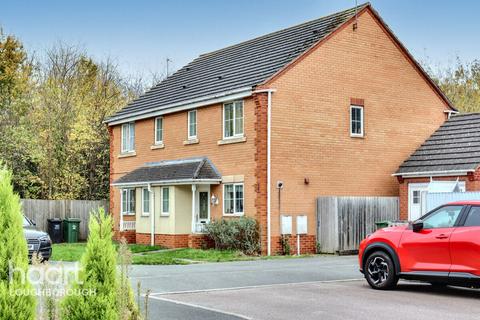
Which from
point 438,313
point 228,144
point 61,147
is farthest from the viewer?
point 61,147

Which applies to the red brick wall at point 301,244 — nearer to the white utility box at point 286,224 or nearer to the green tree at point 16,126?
the white utility box at point 286,224

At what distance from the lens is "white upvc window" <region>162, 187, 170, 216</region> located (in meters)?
29.0

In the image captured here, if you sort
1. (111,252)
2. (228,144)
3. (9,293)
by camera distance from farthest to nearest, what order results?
(228,144), (111,252), (9,293)

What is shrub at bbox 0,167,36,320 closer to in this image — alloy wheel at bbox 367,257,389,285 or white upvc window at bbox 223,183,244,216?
alloy wheel at bbox 367,257,389,285

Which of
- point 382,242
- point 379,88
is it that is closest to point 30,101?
point 379,88

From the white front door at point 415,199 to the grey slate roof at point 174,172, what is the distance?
281 inches

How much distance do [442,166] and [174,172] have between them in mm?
10081

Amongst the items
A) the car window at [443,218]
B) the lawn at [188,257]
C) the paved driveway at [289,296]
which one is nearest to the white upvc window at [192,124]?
the lawn at [188,257]

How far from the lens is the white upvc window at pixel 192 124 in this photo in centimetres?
2950

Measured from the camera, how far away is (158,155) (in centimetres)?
3178

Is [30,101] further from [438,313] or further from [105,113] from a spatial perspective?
[438,313]

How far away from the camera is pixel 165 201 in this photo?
96.1ft

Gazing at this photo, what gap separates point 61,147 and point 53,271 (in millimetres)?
32672

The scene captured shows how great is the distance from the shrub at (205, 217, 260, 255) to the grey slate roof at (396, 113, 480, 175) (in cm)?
666
